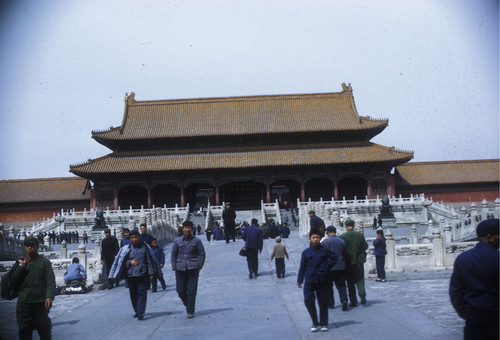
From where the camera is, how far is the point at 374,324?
27.5ft

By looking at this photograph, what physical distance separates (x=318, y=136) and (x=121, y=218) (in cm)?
1955

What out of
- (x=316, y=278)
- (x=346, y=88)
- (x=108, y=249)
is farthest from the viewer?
(x=346, y=88)

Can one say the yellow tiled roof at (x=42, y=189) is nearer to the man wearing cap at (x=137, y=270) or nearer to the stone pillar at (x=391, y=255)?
the stone pillar at (x=391, y=255)

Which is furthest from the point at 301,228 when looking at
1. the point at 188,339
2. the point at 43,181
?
the point at 43,181

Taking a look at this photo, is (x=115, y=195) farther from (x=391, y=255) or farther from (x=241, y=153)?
(x=391, y=255)

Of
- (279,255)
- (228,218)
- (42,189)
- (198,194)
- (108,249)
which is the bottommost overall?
(279,255)

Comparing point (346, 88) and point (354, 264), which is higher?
point (346, 88)

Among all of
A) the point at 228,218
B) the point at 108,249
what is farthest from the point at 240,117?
the point at 108,249

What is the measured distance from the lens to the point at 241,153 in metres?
48.2

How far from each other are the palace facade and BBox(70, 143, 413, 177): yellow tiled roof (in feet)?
0.27

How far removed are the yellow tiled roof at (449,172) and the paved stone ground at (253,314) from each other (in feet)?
115

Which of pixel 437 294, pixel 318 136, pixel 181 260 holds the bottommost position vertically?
pixel 437 294

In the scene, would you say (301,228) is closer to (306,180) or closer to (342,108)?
(306,180)

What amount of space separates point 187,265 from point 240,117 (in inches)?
1680
